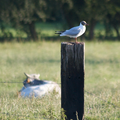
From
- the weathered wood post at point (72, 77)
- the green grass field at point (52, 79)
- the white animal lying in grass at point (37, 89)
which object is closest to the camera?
the weathered wood post at point (72, 77)

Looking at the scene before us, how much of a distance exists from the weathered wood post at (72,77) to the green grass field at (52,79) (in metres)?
0.49

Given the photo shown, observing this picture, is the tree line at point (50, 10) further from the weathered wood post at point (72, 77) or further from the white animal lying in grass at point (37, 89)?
the weathered wood post at point (72, 77)

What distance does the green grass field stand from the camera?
394 cm

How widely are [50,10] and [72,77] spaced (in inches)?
551

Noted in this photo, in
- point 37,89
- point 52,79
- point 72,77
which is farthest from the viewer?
point 52,79

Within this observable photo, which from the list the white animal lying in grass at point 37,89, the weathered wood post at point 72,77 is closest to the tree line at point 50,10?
the white animal lying in grass at point 37,89

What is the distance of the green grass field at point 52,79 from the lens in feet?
12.9

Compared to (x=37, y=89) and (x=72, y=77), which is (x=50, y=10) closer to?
(x=37, y=89)

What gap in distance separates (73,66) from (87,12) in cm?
1392

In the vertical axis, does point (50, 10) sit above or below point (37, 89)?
above

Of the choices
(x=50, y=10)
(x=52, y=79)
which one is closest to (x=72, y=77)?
(x=52, y=79)

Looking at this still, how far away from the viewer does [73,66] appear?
323 cm

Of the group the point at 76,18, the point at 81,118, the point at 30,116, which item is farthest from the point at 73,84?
the point at 76,18

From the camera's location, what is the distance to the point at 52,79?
7.59 metres
